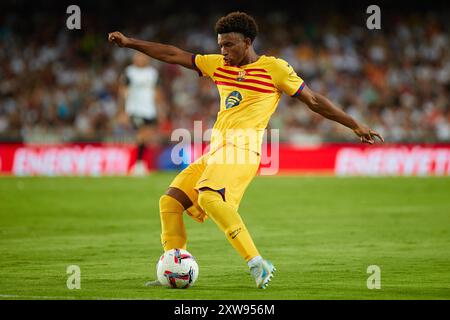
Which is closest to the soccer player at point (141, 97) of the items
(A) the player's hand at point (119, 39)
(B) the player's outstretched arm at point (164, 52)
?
(B) the player's outstretched arm at point (164, 52)

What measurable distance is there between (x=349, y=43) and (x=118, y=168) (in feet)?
33.6

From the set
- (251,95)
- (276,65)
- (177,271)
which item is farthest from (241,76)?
(177,271)

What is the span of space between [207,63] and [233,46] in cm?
43

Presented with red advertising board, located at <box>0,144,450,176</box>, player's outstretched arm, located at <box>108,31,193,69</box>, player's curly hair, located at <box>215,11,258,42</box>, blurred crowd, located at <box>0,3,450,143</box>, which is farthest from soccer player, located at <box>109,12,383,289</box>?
blurred crowd, located at <box>0,3,450,143</box>

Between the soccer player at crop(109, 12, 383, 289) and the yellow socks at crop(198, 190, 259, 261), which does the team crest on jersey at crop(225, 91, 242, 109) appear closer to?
the soccer player at crop(109, 12, 383, 289)

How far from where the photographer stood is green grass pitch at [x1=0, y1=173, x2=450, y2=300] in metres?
8.93

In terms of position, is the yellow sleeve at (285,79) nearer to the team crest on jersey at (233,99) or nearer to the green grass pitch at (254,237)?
the team crest on jersey at (233,99)

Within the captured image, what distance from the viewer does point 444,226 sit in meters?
14.4

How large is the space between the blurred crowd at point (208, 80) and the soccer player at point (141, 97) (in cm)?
253

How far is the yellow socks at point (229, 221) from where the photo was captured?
8547 mm

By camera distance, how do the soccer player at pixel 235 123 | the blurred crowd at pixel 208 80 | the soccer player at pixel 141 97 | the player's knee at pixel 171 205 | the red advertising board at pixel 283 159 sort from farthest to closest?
1. the blurred crowd at pixel 208 80
2. the red advertising board at pixel 283 159
3. the soccer player at pixel 141 97
4. the player's knee at pixel 171 205
5. the soccer player at pixel 235 123

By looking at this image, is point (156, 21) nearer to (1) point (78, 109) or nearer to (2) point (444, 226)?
(1) point (78, 109)

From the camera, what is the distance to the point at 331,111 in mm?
8805

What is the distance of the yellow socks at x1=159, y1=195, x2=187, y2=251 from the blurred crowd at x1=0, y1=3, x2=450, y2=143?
55.3 ft
